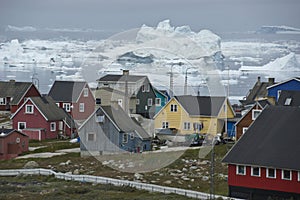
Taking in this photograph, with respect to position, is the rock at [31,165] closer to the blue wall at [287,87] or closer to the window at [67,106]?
the blue wall at [287,87]

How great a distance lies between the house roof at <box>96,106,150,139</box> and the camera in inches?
1077

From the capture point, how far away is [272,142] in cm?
1969

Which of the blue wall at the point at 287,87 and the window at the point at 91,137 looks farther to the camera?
the blue wall at the point at 287,87

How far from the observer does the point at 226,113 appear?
111 feet

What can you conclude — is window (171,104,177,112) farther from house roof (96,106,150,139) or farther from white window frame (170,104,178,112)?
house roof (96,106,150,139)

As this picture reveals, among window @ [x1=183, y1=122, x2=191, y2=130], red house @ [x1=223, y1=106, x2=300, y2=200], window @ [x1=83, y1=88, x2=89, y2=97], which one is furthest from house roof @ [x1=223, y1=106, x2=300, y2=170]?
window @ [x1=83, y1=88, x2=89, y2=97]

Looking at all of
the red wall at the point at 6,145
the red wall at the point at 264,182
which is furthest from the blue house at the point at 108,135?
the red wall at the point at 264,182

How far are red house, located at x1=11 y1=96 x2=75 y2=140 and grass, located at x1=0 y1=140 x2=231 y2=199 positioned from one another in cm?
685

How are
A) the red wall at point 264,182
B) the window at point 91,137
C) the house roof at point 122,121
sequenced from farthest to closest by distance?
the window at point 91,137 → the house roof at point 122,121 → the red wall at point 264,182

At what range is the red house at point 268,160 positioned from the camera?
61.4 feet

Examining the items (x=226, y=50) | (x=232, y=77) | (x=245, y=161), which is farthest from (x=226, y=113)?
(x=226, y=50)

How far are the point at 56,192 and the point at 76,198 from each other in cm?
108

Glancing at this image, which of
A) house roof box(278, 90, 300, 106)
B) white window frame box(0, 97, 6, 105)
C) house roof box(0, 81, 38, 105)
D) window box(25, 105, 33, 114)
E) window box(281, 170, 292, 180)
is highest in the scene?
house roof box(0, 81, 38, 105)

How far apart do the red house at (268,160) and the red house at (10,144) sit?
11.1 metres
